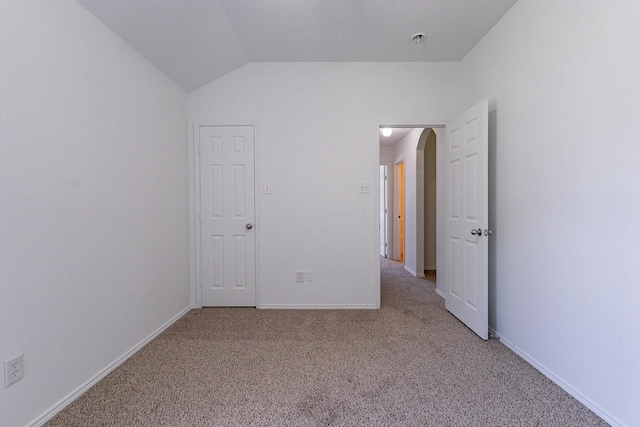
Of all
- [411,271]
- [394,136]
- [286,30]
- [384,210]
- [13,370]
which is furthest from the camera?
[384,210]

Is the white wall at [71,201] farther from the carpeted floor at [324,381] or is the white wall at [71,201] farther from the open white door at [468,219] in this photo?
the open white door at [468,219]

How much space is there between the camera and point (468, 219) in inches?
89.0

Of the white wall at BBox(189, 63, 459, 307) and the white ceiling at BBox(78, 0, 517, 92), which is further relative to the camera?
the white wall at BBox(189, 63, 459, 307)

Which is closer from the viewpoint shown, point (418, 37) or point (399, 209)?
point (418, 37)

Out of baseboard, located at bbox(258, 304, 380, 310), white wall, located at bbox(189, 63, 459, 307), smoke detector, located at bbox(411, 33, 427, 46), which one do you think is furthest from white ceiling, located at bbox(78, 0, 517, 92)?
baseboard, located at bbox(258, 304, 380, 310)

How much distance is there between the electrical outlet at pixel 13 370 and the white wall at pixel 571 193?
2.74m

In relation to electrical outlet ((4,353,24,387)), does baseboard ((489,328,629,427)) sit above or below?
below

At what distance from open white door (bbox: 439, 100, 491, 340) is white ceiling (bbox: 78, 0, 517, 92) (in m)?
0.69

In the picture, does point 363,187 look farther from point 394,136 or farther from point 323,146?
point 394,136

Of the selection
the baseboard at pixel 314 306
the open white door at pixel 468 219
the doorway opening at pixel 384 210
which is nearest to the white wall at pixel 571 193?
the open white door at pixel 468 219

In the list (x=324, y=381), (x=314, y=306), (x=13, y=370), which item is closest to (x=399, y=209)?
(x=314, y=306)

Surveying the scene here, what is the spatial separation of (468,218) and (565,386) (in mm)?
1211

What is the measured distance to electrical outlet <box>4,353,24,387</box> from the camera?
115 cm

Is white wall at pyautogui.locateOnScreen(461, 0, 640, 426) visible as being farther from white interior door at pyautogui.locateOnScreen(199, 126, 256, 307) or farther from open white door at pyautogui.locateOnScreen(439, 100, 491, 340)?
white interior door at pyautogui.locateOnScreen(199, 126, 256, 307)
